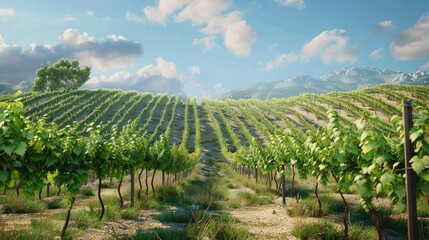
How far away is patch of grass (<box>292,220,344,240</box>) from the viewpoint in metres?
8.91

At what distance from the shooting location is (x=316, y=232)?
9086mm

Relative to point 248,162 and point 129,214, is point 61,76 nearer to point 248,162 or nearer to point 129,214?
point 248,162

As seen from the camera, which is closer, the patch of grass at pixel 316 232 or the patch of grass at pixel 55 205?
the patch of grass at pixel 316 232

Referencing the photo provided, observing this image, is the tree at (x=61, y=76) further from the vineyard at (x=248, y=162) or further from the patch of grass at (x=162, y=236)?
the patch of grass at (x=162, y=236)

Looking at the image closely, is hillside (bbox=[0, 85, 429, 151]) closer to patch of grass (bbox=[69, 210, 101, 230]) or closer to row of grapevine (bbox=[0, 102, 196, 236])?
row of grapevine (bbox=[0, 102, 196, 236])

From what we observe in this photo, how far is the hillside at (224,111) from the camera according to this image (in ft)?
174

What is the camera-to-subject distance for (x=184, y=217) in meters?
11.7

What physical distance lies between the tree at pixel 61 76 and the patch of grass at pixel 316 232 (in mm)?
82506

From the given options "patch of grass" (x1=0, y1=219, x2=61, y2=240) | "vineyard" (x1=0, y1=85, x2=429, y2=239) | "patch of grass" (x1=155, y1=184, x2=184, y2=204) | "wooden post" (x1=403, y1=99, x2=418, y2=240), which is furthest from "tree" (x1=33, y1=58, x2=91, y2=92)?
"wooden post" (x1=403, y1=99, x2=418, y2=240)

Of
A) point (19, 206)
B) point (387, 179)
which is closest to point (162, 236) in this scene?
point (387, 179)

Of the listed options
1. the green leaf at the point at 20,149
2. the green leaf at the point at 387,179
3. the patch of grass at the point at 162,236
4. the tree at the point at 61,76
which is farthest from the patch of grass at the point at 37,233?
the tree at the point at 61,76

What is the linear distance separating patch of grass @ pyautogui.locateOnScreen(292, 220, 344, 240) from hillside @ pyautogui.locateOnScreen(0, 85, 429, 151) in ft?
126

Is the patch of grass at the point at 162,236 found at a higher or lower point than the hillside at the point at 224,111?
lower

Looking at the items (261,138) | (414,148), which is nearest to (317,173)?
(414,148)
